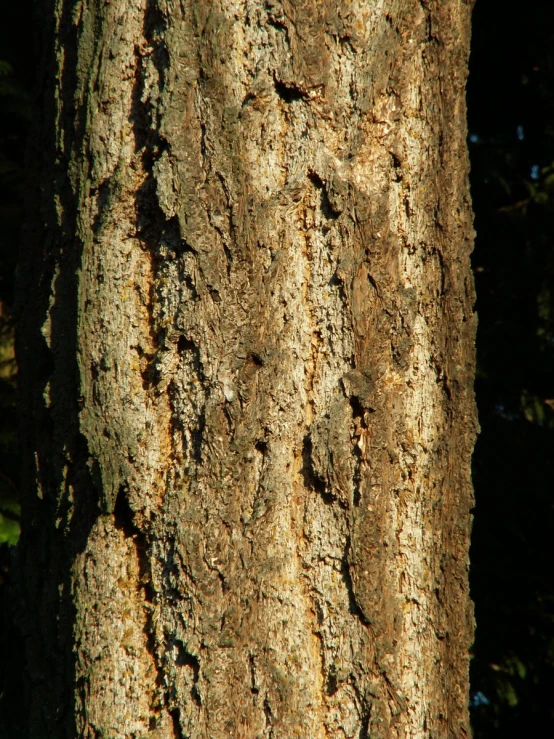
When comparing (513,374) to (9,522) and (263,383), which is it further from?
(263,383)

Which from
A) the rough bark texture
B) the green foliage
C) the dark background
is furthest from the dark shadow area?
the rough bark texture

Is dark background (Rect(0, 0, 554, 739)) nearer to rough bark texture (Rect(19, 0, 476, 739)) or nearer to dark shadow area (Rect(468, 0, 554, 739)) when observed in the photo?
dark shadow area (Rect(468, 0, 554, 739))

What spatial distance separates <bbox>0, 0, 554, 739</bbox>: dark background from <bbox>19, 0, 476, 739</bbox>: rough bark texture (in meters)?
2.67

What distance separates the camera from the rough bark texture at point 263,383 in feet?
4.12

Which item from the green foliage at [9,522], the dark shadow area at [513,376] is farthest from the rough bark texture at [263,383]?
the dark shadow area at [513,376]

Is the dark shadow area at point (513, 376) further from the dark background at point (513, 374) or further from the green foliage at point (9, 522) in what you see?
the green foliage at point (9, 522)

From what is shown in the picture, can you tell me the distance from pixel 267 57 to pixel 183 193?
295 mm

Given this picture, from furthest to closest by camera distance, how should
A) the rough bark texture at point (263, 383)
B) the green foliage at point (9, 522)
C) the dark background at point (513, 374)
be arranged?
the dark background at point (513, 374), the green foliage at point (9, 522), the rough bark texture at point (263, 383)

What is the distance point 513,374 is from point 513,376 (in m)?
0.01

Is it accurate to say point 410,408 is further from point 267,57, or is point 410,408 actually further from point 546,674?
point 546,674

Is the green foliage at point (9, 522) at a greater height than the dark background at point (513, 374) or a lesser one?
lesser

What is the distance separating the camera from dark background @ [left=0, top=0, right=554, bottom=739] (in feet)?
12.9

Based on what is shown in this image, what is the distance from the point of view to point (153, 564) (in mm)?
1281

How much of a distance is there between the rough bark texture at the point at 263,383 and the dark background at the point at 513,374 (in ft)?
8.77
